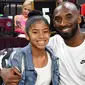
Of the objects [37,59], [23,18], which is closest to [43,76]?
[37,59]

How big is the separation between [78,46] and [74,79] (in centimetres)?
22

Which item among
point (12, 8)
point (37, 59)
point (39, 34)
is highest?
point (39, 34)

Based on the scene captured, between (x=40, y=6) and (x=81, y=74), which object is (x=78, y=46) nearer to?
(x=81, y=74)

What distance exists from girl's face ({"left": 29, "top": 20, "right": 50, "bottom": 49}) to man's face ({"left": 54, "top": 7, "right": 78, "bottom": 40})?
8cm

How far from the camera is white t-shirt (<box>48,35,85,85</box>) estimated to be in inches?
73.2

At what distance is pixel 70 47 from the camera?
6.26ft

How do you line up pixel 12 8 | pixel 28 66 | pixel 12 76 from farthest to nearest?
pixel 12 8 < pixel 28 66 < pixel 12 76

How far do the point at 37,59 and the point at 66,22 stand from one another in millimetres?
308

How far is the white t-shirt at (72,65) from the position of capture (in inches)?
73.2

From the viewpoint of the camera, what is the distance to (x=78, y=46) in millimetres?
1907

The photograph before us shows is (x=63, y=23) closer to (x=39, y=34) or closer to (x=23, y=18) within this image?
(x=39, y=34)

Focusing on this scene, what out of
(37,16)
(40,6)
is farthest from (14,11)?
(37,16)

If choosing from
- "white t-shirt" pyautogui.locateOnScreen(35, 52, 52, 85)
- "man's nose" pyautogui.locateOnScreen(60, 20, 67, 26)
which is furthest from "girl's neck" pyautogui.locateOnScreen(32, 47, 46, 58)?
"man's nose" pyautogui.locateOnScreen(60, 20, 67, 26)

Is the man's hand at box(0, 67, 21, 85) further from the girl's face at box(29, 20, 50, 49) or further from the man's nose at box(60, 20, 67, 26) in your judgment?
the man's nose at box(60, 20, 67, 26)
